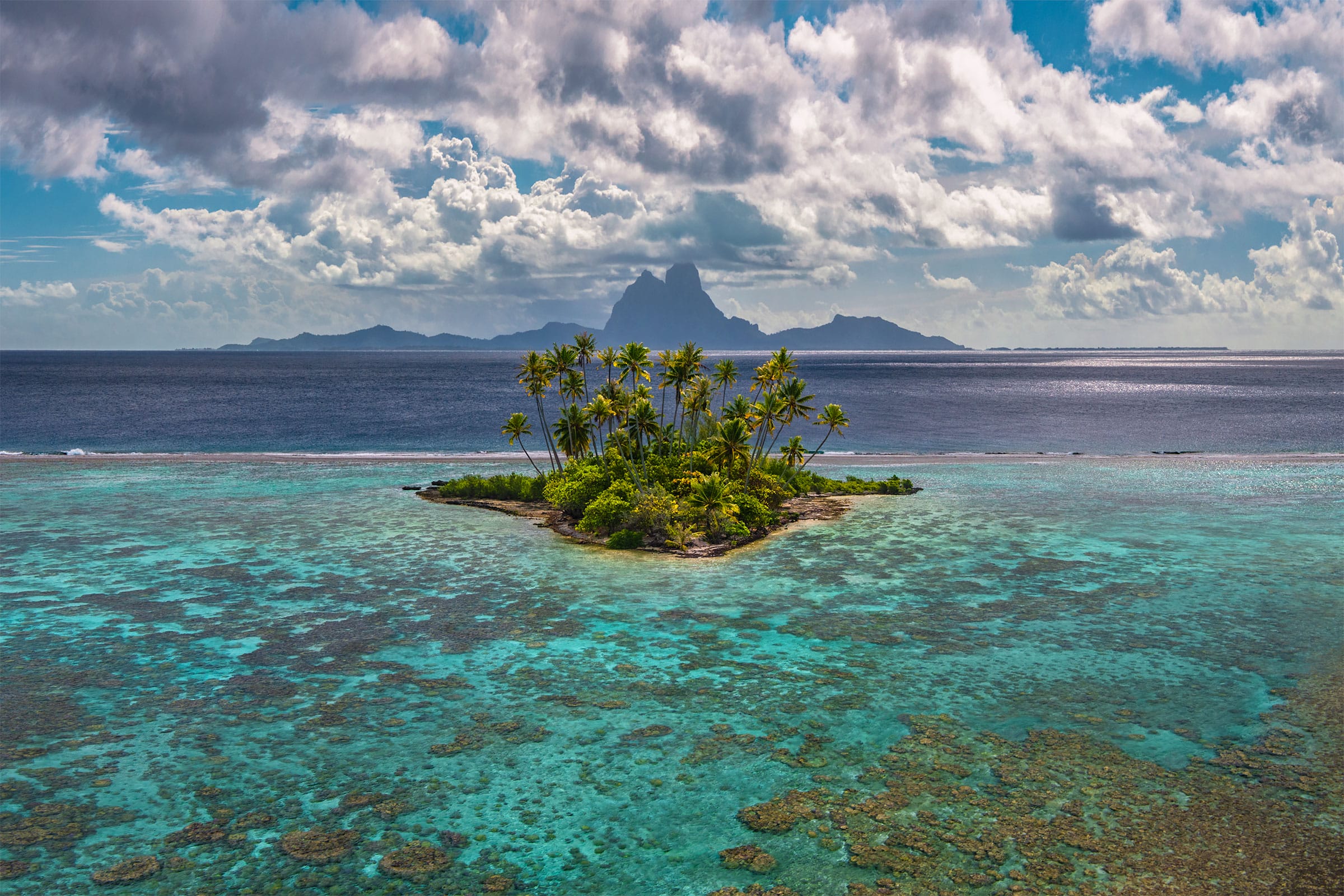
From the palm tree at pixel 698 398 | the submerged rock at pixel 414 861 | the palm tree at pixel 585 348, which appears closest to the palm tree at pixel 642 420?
the palm tree at pixel 698 398

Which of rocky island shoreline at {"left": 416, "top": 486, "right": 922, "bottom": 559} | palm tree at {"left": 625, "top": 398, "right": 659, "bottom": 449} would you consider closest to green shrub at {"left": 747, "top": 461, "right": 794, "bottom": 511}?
rocky island shoreline at {"left": 416, "top": 486, "right": 922, "bottom": 559}

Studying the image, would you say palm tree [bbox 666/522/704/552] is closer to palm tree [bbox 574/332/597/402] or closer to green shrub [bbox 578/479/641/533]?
green shrub [bbox 578/479/641/533]

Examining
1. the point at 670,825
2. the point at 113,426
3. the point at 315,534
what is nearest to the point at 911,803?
the point at 670,825

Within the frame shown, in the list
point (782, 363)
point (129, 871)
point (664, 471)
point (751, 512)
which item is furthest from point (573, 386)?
point (129, 871)

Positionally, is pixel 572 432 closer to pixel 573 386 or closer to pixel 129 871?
pixel 573 386

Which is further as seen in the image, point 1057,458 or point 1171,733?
point 1057,458

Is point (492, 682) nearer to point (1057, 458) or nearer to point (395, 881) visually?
point (395, 881)
